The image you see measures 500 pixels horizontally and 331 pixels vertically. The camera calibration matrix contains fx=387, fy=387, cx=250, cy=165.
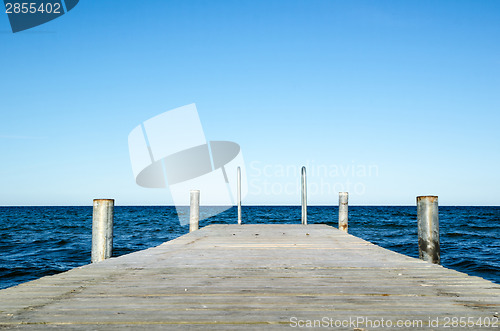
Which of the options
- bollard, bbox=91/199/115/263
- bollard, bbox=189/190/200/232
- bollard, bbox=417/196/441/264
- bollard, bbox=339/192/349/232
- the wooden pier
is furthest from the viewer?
bollard, bbox=189/190/200/232

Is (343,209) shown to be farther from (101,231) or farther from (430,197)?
(101,231)

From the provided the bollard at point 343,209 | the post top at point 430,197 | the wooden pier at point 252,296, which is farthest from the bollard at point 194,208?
the post top at point 430,197

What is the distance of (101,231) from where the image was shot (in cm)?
586

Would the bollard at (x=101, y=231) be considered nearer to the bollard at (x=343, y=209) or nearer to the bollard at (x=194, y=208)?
the bollard at (x=194, y=208)

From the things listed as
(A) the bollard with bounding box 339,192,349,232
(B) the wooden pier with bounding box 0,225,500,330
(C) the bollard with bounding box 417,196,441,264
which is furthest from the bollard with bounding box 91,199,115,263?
(A) the bollard with bounding box 339,192,349,232

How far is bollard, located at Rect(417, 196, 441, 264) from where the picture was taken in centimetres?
553

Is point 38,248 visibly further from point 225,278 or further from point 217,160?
point 225,278

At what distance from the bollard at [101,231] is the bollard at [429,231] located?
464 cm

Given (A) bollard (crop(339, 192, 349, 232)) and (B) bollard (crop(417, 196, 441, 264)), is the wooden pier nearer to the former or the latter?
(B) bollard (crop(417, 196, 441, 264))

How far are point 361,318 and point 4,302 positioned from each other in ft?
7.94

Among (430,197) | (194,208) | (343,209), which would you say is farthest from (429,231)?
(194,208)

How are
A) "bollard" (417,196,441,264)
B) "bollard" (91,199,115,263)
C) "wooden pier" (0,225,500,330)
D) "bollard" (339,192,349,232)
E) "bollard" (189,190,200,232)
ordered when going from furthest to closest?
"bollard" (189,190,200,232)
"bollard" (339,192,349,232)
"bollard" (91,199,115,263)
"bollard" (417,196,441,264)
"wooden pier" (0,225,500,330)

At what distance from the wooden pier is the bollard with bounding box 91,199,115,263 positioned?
4.44 feet

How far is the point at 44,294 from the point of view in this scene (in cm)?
295
